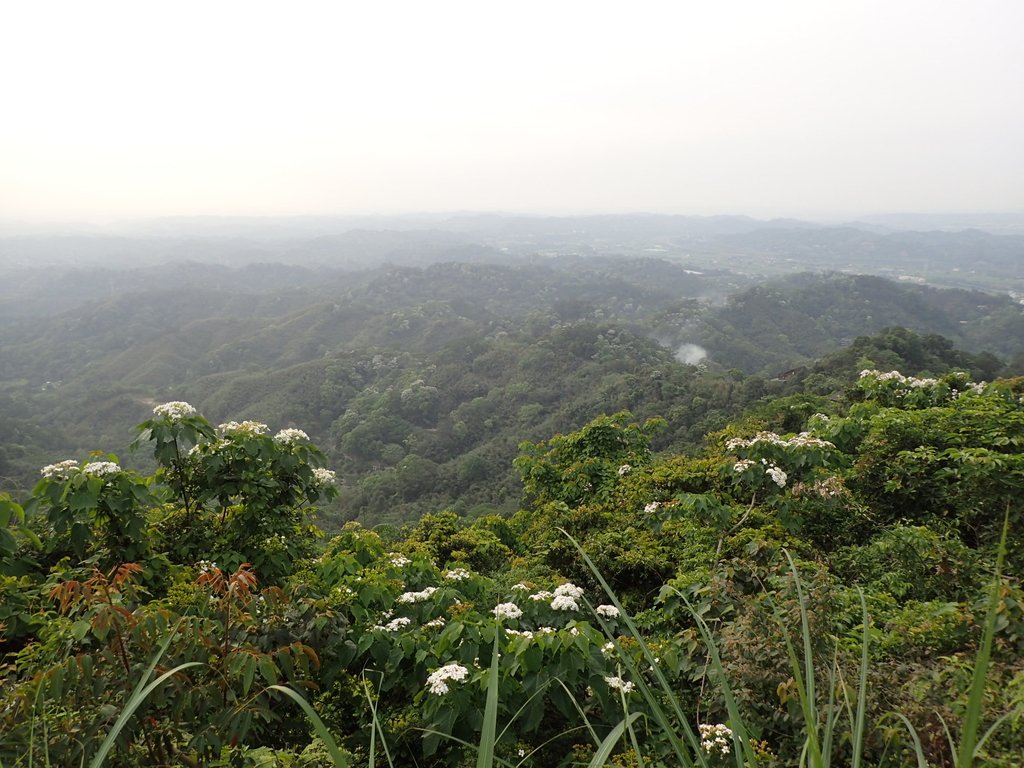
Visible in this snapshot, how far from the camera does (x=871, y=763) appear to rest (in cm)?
236

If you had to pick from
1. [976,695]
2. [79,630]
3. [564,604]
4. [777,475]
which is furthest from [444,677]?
[777,475]

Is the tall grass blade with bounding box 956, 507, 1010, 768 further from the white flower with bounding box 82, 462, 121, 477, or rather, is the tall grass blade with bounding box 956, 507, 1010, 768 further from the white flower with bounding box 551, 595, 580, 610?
the white flower with bounding box 82, 462, 121, 477

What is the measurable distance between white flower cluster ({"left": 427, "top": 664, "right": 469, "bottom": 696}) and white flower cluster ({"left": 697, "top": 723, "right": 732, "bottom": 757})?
104cm

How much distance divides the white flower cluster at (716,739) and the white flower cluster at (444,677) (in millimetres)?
1045

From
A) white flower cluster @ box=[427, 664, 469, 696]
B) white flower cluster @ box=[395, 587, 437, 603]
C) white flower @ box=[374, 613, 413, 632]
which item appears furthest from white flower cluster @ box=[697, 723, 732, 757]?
white flower cluster @ box=[395, 587, 437, 603]

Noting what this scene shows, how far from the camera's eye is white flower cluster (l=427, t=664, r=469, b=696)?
2.47 meters

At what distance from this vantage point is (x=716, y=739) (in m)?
2.20

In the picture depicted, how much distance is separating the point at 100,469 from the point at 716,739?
4.19 m

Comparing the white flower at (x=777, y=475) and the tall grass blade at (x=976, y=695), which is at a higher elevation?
the tall grass blade at (x=976, y=695)

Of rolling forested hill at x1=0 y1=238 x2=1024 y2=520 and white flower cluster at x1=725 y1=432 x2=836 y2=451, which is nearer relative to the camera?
white flower cluster at x1=725 y1=432 x2=836 y2=451

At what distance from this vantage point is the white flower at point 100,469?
381 cm

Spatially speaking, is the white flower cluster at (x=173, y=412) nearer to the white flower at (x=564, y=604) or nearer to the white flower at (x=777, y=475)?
the white flower at (x=564, y=604)

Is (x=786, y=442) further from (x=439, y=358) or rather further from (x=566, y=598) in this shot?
(x=439, y=358)

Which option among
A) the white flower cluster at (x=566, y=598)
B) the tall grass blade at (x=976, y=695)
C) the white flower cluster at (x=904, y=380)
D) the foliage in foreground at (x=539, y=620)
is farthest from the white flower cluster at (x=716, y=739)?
the white flower cluster at (x=904, y=380)
